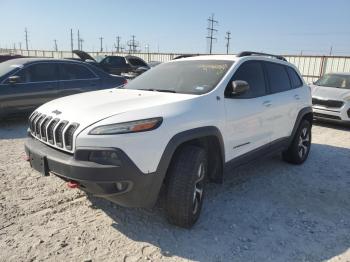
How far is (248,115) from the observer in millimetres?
4027

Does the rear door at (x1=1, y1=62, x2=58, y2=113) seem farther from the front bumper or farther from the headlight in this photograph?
the headlight

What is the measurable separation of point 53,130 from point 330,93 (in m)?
8.16

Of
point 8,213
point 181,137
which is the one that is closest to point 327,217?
point 181,137

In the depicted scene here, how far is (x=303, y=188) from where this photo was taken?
4629mm

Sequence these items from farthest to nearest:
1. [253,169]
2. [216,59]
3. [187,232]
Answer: [253,169]
[216,59]
[187,232]

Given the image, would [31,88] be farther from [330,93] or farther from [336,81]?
[336,81]

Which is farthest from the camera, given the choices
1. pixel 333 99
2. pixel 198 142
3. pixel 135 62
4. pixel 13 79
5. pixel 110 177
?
pixel 135 62

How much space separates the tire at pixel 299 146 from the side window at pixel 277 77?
0.81 metres

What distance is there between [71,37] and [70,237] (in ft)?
287

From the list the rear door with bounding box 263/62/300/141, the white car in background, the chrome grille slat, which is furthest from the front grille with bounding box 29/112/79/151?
the white car in background

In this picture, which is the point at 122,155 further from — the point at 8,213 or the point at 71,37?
the point at 71,37

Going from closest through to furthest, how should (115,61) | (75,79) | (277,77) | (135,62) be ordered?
(277,77) < (75,79) < (135,62) < (115,61)

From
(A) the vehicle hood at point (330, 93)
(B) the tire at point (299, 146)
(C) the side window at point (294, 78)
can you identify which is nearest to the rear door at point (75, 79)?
(C) the side window at point (294, 78)

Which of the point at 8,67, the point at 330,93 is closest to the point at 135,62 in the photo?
the point at 8,67
